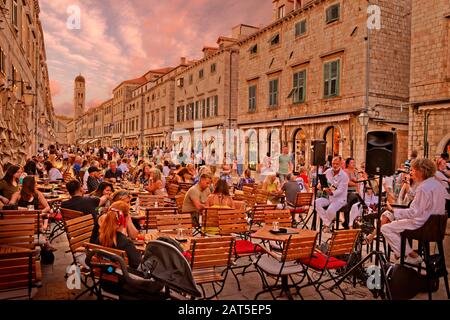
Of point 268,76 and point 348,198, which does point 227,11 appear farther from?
point 268,76

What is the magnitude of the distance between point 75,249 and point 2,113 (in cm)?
710

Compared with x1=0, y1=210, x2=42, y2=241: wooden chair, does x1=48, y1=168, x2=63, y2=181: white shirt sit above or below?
above

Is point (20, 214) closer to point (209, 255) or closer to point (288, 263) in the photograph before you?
point (209, 255)

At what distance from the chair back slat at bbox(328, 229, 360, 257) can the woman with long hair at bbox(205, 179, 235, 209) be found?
2702 millimetres

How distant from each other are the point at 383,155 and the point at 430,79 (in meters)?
10.3

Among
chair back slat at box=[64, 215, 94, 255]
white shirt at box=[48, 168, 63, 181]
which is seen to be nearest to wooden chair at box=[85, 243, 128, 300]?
chair back slat at box=[64, 215, 94, 255]

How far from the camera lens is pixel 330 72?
17.2 meters

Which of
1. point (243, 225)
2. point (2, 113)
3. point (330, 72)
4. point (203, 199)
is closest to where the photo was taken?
point (243, 225)

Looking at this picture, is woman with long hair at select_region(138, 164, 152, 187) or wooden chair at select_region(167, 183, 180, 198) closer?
wooden chair at select_region(167, 183, 180, 198)

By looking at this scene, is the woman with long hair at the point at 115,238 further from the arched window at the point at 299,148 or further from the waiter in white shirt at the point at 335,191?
the arched window at the point at 299,148

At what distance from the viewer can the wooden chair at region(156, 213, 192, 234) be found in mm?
5602

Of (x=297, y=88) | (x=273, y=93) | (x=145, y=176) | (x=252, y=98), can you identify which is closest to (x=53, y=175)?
(x=145, y=176)

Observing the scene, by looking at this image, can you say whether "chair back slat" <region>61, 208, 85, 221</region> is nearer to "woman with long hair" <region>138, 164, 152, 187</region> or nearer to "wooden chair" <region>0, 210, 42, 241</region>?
"wooden chair" <region>0, 210, 42, 241</region>
